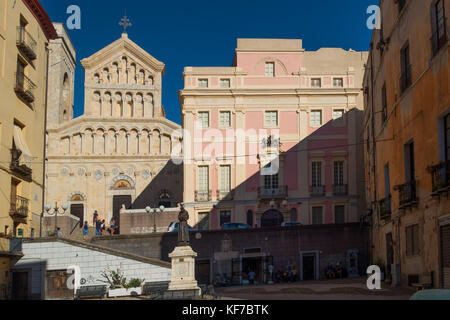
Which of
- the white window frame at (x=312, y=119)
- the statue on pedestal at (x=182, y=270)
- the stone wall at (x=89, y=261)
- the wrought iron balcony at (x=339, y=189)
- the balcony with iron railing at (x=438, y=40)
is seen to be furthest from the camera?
the white window frame at (x=312, y=119)

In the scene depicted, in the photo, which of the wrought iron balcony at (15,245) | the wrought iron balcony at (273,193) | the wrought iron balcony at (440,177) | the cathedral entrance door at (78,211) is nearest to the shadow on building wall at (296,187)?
the wrought iron balcony at (273,193)

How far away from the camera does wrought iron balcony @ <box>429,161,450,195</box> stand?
16.7m

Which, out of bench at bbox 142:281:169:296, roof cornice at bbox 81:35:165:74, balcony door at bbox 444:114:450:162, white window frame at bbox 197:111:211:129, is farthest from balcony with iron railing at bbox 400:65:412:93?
roof cornice at bbox 81:35:165:74

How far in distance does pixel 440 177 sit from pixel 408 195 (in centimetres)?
411

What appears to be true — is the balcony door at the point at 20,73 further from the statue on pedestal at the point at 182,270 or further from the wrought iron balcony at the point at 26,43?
the statue on pedestal at the point at 182,270

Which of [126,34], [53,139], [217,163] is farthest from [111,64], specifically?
[217,163]

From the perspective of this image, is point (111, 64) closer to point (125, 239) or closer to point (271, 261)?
point (125, 239)

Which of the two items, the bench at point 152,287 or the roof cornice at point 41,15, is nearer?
the bench at point 152,287

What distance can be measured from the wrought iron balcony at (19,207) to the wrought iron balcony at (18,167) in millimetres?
1133

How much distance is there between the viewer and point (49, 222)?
41906mm

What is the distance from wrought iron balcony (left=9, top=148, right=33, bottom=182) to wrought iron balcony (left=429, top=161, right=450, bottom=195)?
18.0m

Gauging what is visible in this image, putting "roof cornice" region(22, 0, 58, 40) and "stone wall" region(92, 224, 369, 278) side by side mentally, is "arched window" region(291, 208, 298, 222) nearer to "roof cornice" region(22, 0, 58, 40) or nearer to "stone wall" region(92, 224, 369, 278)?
"stone wall" region(92, 224, 369, 278)

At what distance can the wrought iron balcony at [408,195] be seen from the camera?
20.5 m

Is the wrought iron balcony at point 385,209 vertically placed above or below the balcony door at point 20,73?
below
